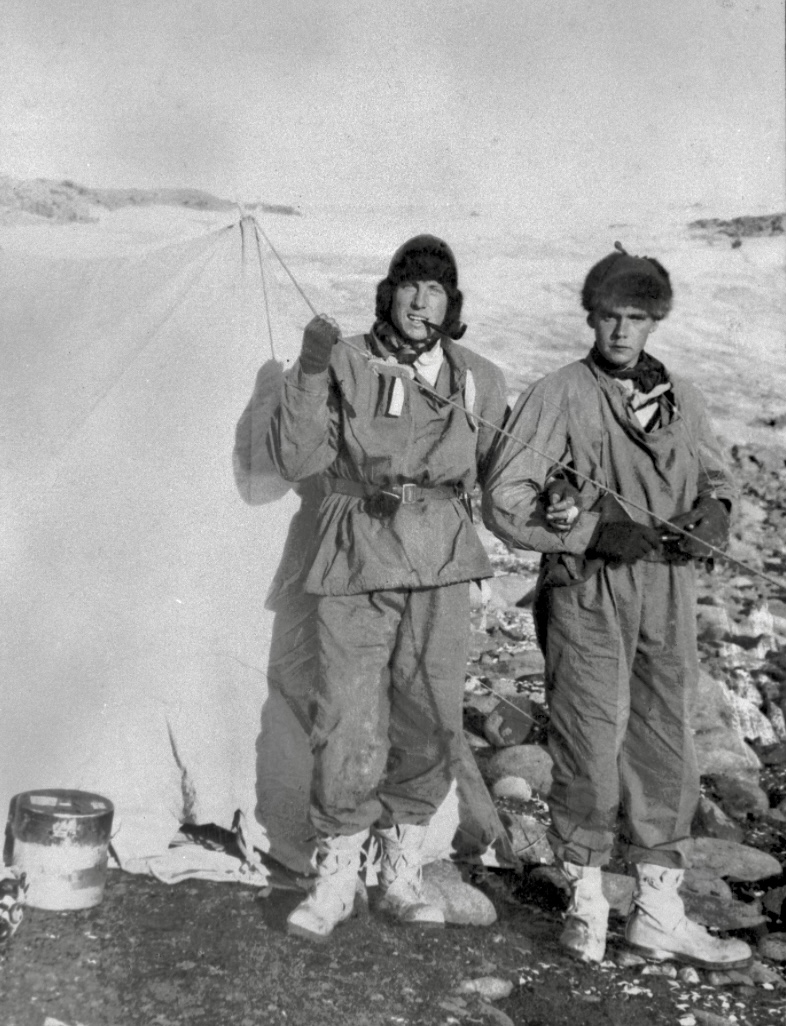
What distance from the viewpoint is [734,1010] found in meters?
2.65

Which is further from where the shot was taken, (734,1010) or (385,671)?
(385,671)

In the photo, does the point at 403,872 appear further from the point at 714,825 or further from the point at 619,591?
the point at 714,825

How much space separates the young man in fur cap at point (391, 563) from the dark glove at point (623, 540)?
0.36 m

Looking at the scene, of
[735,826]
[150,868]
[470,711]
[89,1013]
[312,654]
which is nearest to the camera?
[89,1013]

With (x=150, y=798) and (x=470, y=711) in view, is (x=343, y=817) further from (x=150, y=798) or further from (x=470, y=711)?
(x=470, y=711)

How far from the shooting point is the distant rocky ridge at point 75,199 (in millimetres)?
4242

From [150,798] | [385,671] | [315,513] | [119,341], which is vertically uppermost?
[119,341]

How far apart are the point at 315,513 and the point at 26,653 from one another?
992 millimetres

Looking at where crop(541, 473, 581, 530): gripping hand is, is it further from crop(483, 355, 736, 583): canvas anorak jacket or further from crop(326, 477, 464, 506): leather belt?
crop(326, 477, 464, 506): leather belt

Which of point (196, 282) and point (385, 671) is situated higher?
point (196, 282)

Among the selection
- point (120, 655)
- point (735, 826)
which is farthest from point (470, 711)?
point (120, 655)

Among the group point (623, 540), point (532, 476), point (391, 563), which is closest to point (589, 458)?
point (532, 476)

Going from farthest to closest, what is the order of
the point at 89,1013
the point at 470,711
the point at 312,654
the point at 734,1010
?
the point at 470,711 → the point at 312,654 → the point at 734,1010 → the point at 89,1013

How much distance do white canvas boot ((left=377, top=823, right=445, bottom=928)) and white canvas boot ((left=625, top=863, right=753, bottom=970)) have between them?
0.57 meters
